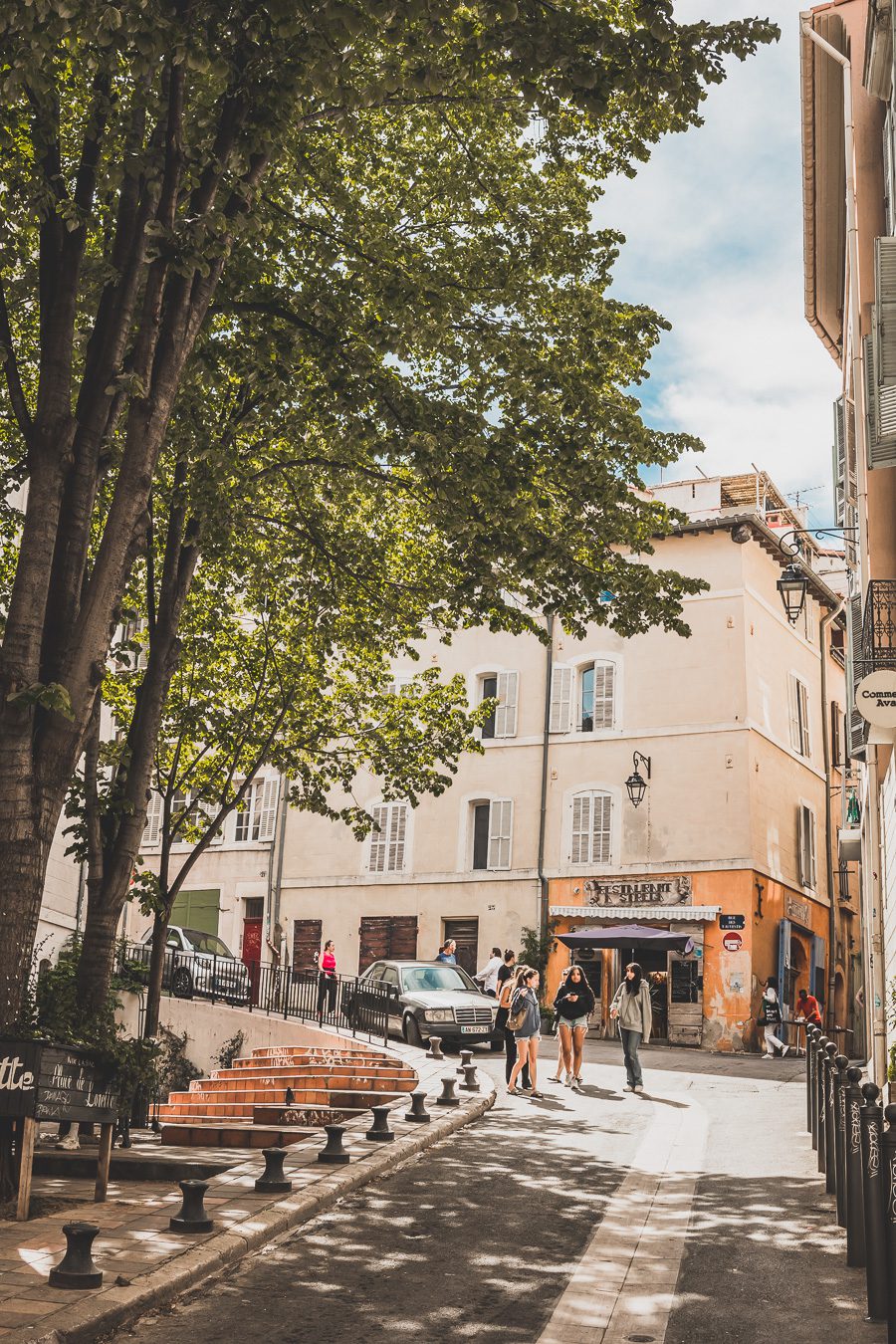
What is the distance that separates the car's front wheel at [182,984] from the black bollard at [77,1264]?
18976 mm

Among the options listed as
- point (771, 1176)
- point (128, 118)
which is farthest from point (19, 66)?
point (771, 1176)

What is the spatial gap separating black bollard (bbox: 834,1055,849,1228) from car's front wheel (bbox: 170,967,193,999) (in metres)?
17.5

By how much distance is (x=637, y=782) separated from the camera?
31.8 m

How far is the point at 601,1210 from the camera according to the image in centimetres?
928

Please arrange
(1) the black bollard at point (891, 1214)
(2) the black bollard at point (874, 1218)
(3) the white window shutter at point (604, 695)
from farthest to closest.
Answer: (3) the white window shutter at point (604, 695)
(2) the black bollard at point (874, 1218)
(1) the black bollard at point (891, 1214)

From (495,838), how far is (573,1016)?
17067 mm

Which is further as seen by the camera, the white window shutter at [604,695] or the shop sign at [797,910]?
the white window shutter at [604,695]

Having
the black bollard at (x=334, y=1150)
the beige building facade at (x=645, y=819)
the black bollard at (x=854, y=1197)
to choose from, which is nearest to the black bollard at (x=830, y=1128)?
the black bollard at (x=854, y=1197)

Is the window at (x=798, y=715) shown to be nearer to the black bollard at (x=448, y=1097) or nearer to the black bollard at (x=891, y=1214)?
the black bollard at (x=448, y=1097)

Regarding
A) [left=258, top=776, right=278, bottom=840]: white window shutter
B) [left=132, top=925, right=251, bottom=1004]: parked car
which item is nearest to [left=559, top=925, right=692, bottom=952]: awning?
[left=132, top=925, right=251, bottom=1004]: parked car

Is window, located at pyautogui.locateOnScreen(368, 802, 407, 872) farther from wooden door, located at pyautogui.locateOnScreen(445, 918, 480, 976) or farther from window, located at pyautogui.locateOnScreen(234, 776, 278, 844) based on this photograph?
window, located at pyautogui.locateOnScreen(234, 776, 278, 844)

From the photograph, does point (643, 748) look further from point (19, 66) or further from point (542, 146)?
point (19, 66)

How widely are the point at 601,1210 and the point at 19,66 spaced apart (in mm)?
8139

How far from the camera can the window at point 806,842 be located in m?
33.9
